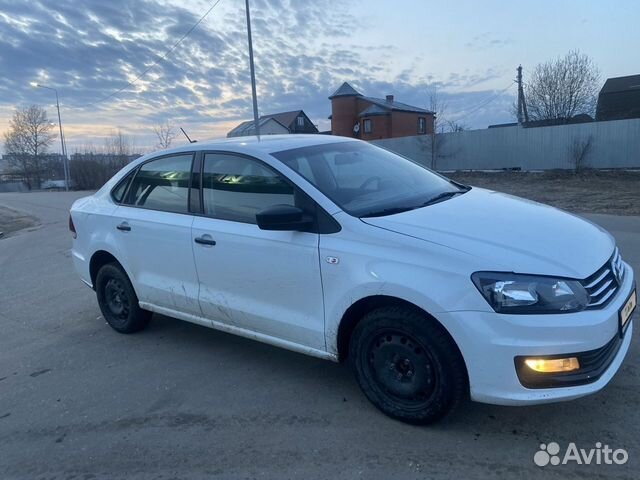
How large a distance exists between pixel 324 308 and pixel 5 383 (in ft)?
9.14

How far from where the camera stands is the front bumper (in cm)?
254

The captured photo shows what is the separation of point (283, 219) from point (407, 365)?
3.75ft

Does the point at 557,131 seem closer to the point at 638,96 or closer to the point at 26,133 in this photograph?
the point at 638,96

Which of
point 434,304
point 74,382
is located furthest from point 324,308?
point 74,382

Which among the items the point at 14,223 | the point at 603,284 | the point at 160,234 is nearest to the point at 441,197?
the point at 603,284

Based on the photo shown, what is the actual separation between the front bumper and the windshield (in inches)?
38.5

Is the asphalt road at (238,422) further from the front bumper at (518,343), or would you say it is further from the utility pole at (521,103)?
the utility pole at (521,103)

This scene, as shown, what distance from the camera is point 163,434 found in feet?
10.4

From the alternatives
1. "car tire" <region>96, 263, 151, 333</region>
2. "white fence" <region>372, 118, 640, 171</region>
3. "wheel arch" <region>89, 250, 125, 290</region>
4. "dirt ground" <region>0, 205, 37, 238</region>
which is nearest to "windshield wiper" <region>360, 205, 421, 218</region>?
"car tire" <region>96, 263, 151, 333</region>

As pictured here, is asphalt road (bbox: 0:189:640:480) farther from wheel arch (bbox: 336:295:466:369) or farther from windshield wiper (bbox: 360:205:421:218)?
windshield wiper (bbox: 360:205:421:218)

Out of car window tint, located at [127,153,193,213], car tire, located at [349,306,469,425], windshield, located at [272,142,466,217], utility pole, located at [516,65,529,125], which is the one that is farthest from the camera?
utility pole, located at [516,65,529,125]

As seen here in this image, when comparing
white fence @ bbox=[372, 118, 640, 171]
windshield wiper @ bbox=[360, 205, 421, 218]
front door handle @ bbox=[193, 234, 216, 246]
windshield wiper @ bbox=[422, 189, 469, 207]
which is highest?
white fence @ bbox=[372, 118, 640, 171]

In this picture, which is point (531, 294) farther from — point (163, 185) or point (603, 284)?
point (163, 185)

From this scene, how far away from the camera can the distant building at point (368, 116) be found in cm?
5294
